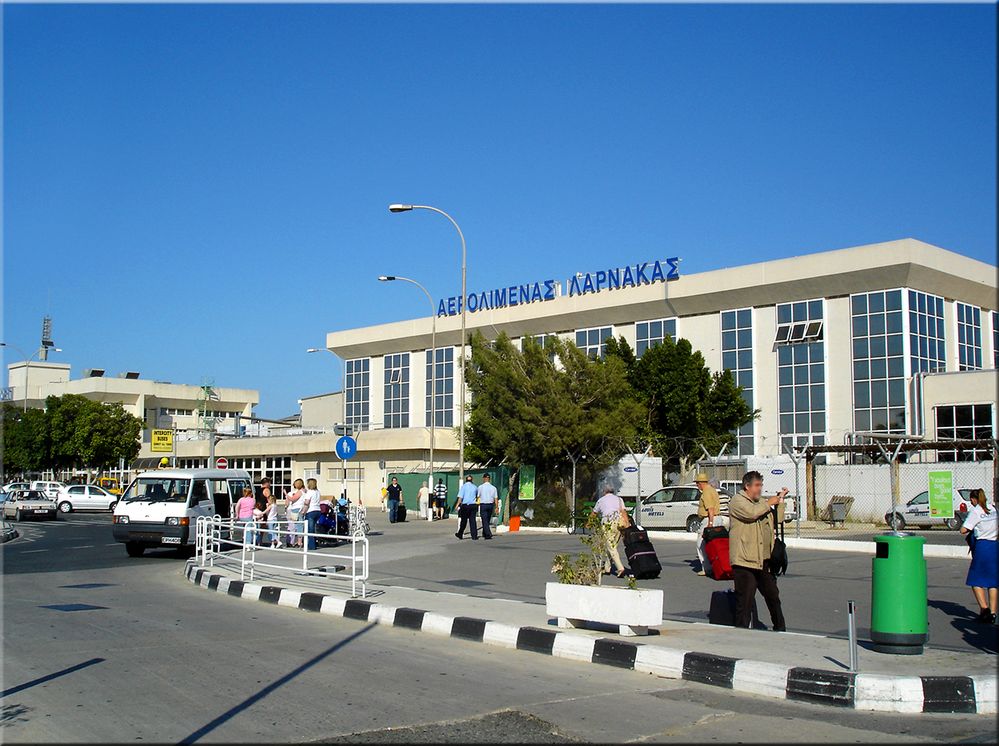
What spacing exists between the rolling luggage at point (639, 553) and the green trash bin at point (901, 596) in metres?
7.42

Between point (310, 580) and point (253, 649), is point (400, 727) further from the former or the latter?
point (310, 580)

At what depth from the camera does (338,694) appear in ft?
26.1

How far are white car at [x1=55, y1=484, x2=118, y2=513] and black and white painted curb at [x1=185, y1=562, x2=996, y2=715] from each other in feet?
163

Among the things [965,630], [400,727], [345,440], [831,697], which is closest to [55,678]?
[400,727]

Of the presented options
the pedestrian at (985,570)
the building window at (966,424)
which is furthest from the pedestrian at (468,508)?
the building window at (966,424)

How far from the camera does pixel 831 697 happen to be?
7.74 meters

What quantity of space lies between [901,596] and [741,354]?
42537 millimetres

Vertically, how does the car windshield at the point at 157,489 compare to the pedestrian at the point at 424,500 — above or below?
above

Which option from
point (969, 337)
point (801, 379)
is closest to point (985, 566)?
point (801, 379)

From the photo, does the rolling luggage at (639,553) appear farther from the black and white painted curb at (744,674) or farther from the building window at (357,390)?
the building window at (357,390)

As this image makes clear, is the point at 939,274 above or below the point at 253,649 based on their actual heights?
above

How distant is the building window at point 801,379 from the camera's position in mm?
46969

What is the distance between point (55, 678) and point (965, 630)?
9.59 metres

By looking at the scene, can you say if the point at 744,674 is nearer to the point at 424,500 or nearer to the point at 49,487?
the point at 424,500
